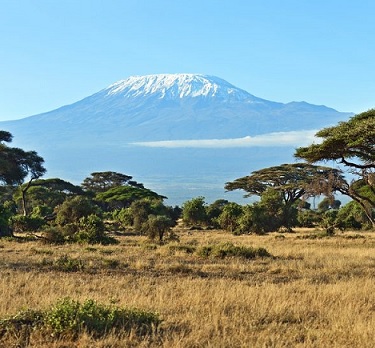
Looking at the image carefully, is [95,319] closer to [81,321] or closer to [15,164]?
[81,321]

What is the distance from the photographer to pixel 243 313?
7.52 metres

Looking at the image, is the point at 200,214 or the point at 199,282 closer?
the point at 199,282

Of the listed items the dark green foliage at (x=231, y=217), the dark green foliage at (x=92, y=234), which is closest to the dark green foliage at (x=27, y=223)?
the dark green foliage at (x=92, y=234)

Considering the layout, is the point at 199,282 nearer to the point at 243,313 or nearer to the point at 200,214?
the point at 243,313

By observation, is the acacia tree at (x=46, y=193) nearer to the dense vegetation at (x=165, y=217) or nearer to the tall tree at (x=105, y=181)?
the dense vegetation at (x=165, y=217)

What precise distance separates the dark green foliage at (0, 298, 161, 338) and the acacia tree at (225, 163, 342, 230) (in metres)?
31.9

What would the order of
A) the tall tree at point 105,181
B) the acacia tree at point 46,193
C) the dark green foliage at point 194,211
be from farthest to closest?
1. the tall tree at point 105,181
2. the acacia tree at point 46,193
3. the dark green foliage at point 194,211

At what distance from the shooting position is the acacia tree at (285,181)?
40675 mm

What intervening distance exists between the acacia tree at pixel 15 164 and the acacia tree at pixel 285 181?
19.2 metres

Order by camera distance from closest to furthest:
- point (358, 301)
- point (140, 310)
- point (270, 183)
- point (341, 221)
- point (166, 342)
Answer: point (166, 342) → point (140, 310) → point (358, 301) → point (341, 221) → point (270, 183)

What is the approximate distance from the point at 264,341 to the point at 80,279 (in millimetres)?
5778

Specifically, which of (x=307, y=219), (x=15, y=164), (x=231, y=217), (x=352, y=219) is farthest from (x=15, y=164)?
(x=307, y=219)

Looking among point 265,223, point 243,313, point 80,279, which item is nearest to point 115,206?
point 265,223

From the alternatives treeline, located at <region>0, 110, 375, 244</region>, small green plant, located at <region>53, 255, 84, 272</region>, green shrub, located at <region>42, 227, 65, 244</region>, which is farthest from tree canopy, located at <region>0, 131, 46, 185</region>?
small green plant, located at <region>53, 255, 84, 272</region>
